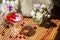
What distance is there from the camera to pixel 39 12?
4.77 ft

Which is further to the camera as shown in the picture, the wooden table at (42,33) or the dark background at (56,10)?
the dark background at (56,10)

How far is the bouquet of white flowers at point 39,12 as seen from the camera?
145 cm

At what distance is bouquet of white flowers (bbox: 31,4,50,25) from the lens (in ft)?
4.76

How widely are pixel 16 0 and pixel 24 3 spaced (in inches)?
2.9

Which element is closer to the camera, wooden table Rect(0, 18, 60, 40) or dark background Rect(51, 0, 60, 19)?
wooden table Rect(0, 18, 60, 40)

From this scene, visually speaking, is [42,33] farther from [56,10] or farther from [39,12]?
[56,10]

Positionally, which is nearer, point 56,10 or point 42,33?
point 42,33

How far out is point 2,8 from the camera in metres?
1.48

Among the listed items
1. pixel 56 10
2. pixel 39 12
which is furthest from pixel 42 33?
pixel 56 10

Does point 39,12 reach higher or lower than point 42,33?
higher

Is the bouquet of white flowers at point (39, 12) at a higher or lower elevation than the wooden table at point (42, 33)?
higher

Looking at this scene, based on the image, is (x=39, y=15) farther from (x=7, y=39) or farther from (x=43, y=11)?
(x=7, y=39)

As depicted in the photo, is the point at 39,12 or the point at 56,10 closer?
the point at 39,12

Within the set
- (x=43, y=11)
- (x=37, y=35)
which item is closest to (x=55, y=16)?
(x=43, y=11)
